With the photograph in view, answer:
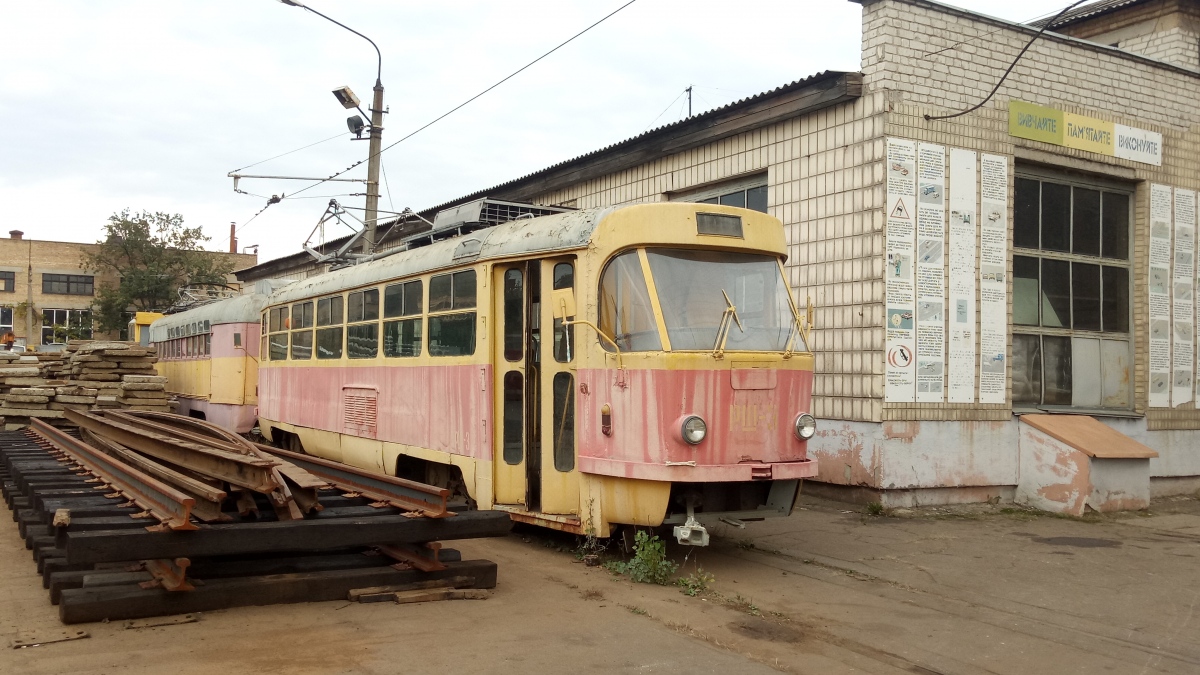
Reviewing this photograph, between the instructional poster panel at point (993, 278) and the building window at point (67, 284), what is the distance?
5882cm

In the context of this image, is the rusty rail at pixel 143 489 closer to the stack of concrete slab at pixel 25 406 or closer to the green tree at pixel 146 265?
the stack of concrete slab at pixel 25 406

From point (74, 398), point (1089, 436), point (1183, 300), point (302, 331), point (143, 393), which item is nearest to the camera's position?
point (1089, 436)

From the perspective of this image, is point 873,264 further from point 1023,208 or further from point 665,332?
point 665,332

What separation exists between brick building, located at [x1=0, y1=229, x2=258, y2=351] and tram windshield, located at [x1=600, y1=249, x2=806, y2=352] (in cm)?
5389

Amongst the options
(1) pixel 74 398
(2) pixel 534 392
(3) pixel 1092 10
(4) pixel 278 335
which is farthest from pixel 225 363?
(3) pixel 1092 10

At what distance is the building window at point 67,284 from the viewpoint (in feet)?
192

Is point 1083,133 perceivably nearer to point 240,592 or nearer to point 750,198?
point 750,198

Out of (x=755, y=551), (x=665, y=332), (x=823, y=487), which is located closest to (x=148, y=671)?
(x=665, y=332)

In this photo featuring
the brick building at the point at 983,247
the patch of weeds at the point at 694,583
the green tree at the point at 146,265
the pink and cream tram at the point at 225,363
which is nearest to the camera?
the patch of weeds at the point at 694,583

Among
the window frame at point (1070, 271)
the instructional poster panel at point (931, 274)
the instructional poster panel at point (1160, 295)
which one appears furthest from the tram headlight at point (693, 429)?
the instructional poster panel at point (1160, 295)

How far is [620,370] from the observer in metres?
7.71

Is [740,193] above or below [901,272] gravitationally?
above

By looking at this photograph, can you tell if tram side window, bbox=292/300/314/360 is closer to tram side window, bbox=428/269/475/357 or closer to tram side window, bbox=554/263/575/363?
tram side window, bbox=428/269/475/357

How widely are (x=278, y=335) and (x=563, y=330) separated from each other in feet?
25.8
